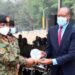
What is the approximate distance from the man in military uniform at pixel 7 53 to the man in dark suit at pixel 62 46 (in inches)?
28.2

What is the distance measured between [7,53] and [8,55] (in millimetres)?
24

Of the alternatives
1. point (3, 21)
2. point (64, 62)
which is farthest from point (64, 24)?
point (3, 21)

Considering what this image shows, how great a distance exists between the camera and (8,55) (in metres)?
3.65

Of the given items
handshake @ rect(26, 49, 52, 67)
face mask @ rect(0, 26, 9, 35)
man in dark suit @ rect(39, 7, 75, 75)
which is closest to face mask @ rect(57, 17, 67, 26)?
man in dark suit @ rect(39, 7, 75, 75)

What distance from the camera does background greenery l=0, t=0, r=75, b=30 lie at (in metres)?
8.88

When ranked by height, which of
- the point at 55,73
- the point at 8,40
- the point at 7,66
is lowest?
the point at 55,73

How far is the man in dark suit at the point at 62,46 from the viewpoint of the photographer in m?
4.40

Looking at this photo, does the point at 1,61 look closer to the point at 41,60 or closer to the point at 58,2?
the point at 41,60

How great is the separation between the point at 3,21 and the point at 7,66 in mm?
514

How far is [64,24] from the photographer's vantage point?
453cm

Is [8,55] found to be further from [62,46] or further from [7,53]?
[62,46]

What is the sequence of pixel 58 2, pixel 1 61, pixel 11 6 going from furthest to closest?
pixel 11 6 < pixel 58 2 < pixel 1 61

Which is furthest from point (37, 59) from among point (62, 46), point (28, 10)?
point (28, 10)

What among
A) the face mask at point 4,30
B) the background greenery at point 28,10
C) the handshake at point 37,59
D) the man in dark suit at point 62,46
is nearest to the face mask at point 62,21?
the man in dark suit at point 62,46
